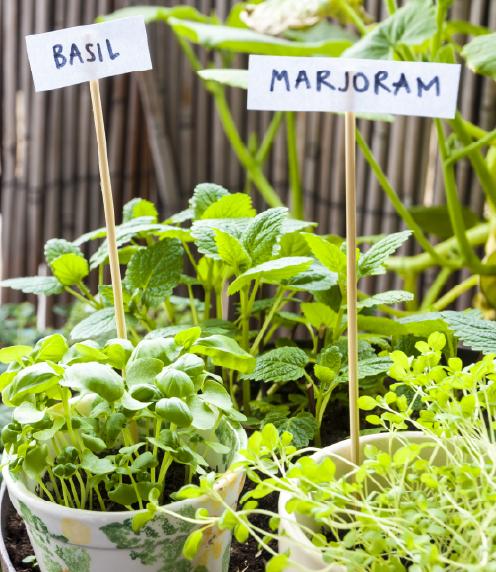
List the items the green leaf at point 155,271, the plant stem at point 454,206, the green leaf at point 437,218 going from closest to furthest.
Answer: the green leaf at point 155,271, the plant stem at point 454,206, the green leaf at point 437,218

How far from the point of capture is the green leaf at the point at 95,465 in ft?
2.03

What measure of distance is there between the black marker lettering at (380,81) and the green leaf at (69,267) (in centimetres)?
41

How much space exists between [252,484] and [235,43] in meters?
0.79

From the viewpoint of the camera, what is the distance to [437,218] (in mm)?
1470

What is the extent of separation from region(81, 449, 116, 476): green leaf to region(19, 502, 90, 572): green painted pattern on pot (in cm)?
5

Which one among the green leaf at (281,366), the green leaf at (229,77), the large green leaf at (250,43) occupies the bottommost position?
the green leaf at (281,366)

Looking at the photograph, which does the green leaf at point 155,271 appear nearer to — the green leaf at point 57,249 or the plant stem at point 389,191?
the green leaf at point 57,249

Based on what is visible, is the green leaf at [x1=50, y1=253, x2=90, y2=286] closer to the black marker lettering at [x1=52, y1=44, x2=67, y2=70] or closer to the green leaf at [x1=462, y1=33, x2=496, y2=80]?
the black marker lettering at [x1=52, y1=44, x2=67, y2=70]

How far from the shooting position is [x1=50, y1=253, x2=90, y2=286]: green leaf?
901 mm

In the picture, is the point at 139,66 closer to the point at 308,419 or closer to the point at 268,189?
the point at 308,419

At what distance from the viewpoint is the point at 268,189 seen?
1.60m

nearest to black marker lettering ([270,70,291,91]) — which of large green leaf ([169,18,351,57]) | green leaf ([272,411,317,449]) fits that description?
green leaf ([272,411,317,449])

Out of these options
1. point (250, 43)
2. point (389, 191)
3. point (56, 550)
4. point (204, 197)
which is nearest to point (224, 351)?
point (56, 550)

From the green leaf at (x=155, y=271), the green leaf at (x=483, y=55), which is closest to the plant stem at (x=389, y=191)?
the green leaf at (x=483, y=55)
